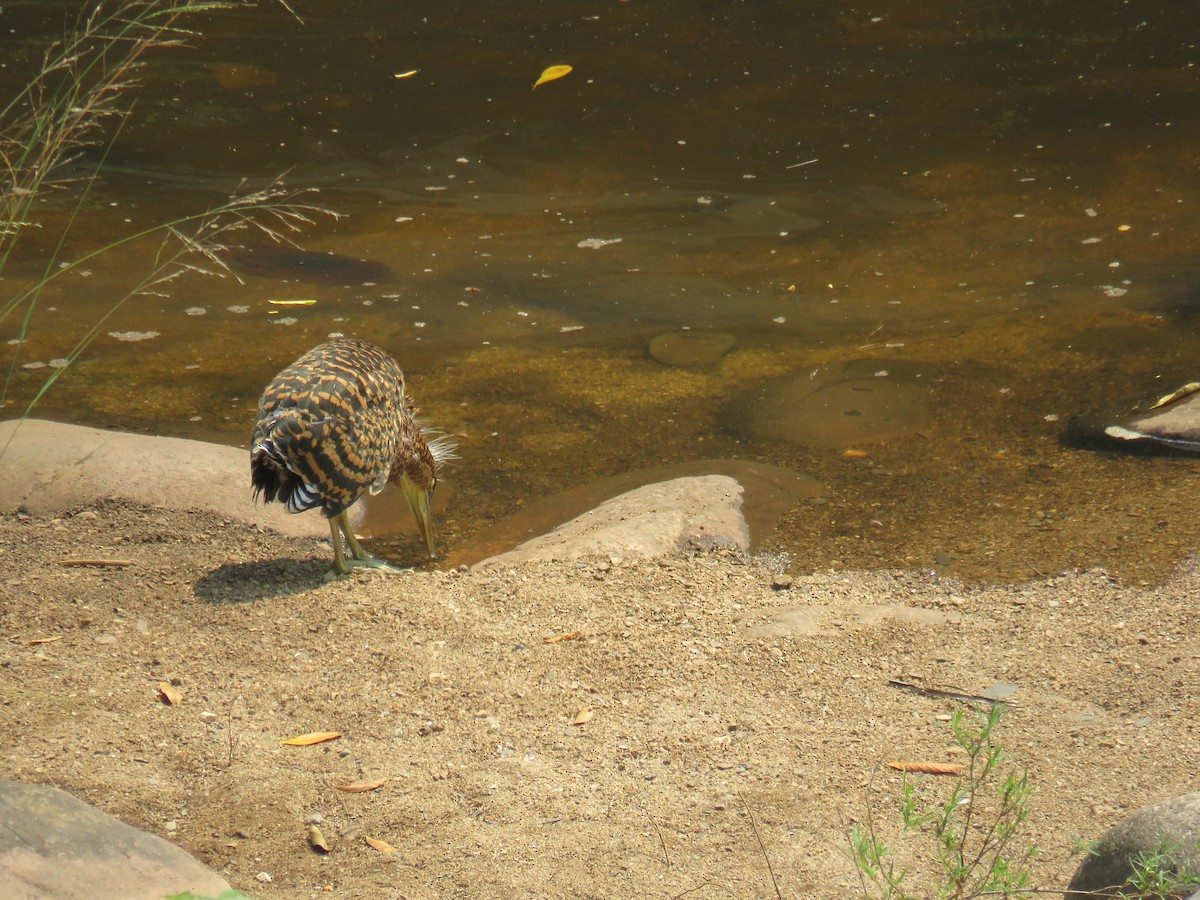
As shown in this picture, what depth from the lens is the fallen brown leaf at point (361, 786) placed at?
11.3 feet

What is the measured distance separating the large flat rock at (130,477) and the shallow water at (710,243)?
74cm

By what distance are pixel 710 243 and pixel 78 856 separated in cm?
679

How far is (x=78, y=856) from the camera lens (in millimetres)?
2658

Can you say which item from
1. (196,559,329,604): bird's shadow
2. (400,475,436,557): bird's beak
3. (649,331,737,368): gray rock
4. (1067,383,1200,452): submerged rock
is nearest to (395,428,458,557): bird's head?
(400,475,436,557): bird's beak

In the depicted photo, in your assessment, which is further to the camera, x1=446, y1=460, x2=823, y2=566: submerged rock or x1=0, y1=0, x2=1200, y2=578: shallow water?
x1=0, y1=0, x2=1200, y2=578: shallow water

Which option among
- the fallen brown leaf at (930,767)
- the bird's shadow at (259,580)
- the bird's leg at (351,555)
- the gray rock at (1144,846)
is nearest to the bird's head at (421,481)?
the bird's leg at (351,555)

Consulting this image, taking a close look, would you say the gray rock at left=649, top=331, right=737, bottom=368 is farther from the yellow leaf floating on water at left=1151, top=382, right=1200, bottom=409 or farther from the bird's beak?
the yellow leaf floating on water at left=1151, top=382, right=1200, bottom=409

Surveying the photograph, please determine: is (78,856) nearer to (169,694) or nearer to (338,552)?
(169,694)

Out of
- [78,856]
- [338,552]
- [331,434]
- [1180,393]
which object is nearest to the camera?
[78,856]

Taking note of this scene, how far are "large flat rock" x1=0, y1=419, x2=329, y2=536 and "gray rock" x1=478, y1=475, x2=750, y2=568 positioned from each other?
1.11 metres

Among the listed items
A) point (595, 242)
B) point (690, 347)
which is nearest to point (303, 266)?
point (595, 242)

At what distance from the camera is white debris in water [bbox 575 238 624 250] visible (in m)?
8.81

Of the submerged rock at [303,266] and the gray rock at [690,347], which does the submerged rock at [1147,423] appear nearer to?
the gray rock at [690,347]

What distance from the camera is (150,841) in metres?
2.81
